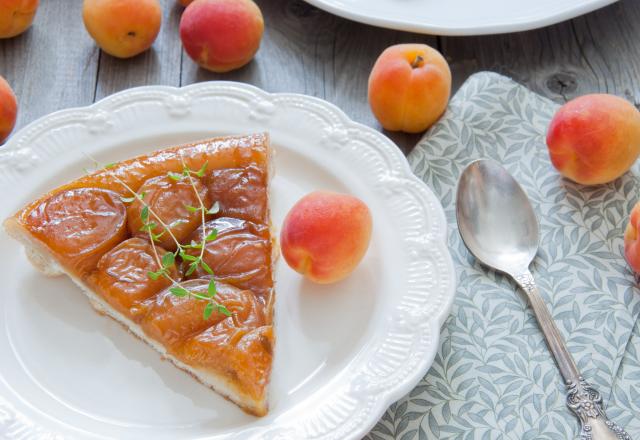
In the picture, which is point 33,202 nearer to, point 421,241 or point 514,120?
point 421,241

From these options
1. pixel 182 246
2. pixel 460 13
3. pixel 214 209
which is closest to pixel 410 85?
pixel 460 13

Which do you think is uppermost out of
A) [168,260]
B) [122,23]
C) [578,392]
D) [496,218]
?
[122,23]

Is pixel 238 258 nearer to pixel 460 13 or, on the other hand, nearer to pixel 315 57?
pixel 315 57

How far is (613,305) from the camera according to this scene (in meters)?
2.24

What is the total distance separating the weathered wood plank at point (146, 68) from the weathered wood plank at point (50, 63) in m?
0.04

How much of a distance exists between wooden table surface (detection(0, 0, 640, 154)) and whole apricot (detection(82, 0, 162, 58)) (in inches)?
4.3

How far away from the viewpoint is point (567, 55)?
302 centimetres

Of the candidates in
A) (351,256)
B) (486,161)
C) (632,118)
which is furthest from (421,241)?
(632,118)

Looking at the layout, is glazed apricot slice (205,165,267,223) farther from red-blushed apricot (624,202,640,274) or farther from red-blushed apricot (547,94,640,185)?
red-blushed apricot (624,202,640,274)

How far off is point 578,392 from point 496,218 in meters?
0.60

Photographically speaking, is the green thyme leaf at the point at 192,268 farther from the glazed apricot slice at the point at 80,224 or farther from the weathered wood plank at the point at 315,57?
the weathered wood plank at the point at 315,57

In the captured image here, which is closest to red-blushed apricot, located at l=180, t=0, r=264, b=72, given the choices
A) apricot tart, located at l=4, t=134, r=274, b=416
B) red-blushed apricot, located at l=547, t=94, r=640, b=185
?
apricot tart, located at l=4, t=134, r=274, b=416

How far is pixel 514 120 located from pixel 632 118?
1.37ft

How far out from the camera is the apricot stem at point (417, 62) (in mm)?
2583
